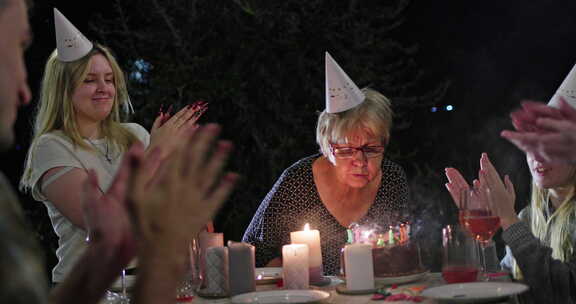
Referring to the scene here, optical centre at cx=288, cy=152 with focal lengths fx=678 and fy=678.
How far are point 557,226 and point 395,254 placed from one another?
0.61 meters

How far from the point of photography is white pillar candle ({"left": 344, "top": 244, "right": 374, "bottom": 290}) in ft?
6.67

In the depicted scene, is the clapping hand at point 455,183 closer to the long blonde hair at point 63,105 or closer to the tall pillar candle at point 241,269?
the tall pillar candle at point 241,269

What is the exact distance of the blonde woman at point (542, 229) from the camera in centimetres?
208

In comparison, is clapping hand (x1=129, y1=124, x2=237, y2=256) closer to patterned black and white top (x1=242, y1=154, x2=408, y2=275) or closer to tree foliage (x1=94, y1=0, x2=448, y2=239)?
patterned black and white top (x1=242, y1=154, x2=408, y2=275)

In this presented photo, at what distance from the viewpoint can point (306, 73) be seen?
4809 millimetres

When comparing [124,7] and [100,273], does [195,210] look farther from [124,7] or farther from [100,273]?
[124,7]

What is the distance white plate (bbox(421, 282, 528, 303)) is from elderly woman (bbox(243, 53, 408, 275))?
43.3 inches

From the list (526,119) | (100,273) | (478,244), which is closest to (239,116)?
(478,244)

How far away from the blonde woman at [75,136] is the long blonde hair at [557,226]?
4.38ft

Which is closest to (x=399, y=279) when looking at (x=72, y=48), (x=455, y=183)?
(x=455, y=183)

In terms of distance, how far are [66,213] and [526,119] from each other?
1705 millimetres

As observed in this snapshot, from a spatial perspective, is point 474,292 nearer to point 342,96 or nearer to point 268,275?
point 268,275

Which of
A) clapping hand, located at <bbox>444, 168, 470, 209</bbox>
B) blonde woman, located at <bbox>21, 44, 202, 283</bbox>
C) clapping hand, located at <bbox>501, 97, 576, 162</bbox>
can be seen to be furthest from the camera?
blonde woman, located at <bbox>21, 44, 202, 283</bbox>

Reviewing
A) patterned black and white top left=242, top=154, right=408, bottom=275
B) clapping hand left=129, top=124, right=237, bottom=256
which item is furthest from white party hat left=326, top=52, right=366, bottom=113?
clapping hand left=129, top=124, right=237, bottom=256
